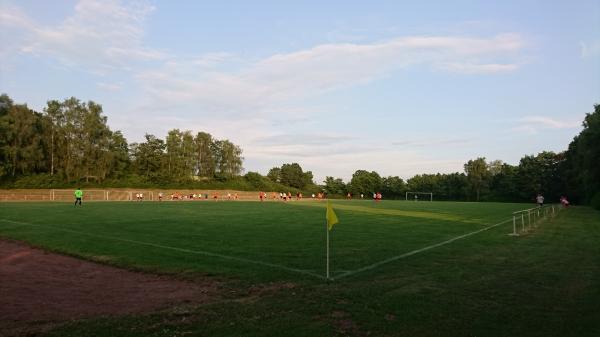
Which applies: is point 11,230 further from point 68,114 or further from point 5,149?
point 68,114

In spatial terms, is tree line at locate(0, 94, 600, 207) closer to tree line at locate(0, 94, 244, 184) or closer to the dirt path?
tree line at locate(0, 94, 244, 184)

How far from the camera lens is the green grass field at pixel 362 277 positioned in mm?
7234

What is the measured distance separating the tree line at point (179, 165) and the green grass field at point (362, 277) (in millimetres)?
46563

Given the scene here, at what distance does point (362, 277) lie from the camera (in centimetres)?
1110

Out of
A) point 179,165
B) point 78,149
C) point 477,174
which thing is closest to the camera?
point 78,149

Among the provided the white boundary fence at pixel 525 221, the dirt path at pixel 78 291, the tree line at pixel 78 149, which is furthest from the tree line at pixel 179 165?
the dirt path at pixel 78 291

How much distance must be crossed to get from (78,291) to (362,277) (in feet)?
21.0

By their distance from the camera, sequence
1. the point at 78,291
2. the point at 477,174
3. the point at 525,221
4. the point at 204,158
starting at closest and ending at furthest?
1. the point at 78,291
2. the point at 525,221
3. the point at 204,158
4. the point at 477,174

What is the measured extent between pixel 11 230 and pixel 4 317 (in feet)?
53.2

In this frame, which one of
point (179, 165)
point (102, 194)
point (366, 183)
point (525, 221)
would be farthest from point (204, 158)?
point (525, 221)

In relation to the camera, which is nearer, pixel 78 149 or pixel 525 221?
pixel 525 221

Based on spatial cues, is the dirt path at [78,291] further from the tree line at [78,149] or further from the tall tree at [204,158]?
the tall tree at [204,158]

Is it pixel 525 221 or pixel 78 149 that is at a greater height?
pixel 78 149

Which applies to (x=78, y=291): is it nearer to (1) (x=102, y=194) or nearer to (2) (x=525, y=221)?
(2) (x=525, y=221)
